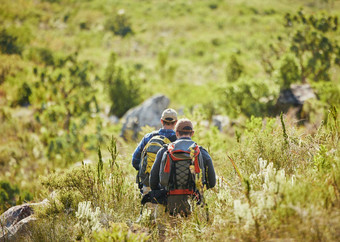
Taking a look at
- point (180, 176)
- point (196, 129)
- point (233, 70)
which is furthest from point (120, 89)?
point (180, 176)

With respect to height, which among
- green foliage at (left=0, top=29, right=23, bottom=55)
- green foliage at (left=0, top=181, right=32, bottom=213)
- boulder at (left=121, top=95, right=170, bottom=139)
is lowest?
green foliage at (left=0, top=181, right=32, bottom=213)

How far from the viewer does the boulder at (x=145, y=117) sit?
968 cm

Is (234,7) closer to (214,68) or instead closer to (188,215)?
(214,68)

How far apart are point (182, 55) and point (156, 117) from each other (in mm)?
19987

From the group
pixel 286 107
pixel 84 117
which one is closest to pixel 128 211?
pixel 286 107

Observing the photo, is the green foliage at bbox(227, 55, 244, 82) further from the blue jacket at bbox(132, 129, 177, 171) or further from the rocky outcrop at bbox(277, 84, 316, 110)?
the blue jacket at bbox(132, 129, 177, 171)

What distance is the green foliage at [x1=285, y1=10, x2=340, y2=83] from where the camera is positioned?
1147 cm

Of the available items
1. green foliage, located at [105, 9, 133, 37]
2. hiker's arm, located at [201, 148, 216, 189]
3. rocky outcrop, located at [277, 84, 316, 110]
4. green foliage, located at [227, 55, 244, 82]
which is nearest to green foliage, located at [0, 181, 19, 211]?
hiker's arm, located at [201, 148, 216, 189]

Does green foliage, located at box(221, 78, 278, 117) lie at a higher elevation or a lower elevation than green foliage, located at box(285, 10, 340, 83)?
lower

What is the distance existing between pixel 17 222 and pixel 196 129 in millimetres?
3284

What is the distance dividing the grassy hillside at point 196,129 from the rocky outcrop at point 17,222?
0.18m

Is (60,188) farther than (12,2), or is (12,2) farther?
(12,2)

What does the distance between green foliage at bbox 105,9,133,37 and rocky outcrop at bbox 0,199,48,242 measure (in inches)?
1348

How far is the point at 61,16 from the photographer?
39.9 meters
